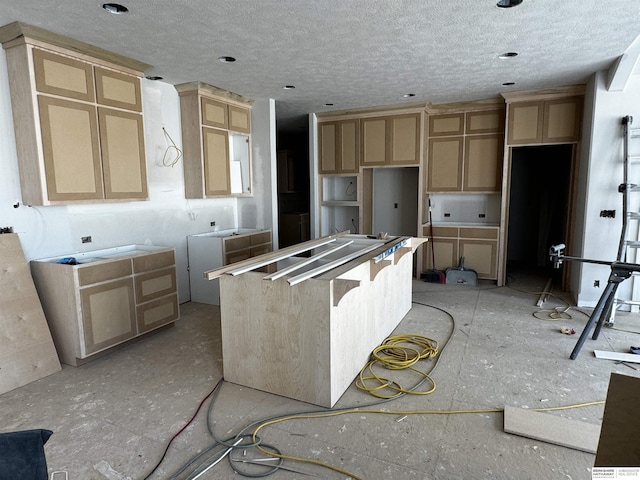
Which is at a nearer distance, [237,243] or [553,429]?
[553,429]

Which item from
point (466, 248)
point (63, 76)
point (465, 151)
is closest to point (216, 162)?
point (63, 76)

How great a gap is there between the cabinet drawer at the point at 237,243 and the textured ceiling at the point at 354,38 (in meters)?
1.85

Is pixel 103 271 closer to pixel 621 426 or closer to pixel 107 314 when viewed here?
pixel 107 314

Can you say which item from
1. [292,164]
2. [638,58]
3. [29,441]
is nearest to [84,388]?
[29,441]

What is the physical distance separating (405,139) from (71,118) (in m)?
4.28

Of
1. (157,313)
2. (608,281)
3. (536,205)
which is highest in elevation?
(536,205)

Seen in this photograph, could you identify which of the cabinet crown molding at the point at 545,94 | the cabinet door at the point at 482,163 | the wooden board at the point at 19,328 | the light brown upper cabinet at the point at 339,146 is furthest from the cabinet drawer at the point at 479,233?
the wooden board at the point at 19,328

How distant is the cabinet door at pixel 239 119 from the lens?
5.11 metres

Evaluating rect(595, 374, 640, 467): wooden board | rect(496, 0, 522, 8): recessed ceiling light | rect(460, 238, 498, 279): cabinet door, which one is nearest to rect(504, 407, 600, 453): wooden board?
rect(595, 374, 640, 467): wooden board

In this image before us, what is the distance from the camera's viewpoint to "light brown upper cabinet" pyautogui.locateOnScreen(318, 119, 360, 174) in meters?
6.13

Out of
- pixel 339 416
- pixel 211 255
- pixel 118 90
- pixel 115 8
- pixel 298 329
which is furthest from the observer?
pixel 211 255

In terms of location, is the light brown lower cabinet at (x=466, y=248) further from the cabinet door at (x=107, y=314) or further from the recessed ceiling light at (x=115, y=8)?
the recessed ceiling light at (x=115, y=8)

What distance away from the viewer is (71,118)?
3252 mm

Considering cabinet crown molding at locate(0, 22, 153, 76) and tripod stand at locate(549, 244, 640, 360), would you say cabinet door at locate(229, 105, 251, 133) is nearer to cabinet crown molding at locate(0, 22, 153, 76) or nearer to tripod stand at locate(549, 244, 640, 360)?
cabinet crown molding at locate(0, 22, 153, 76)
